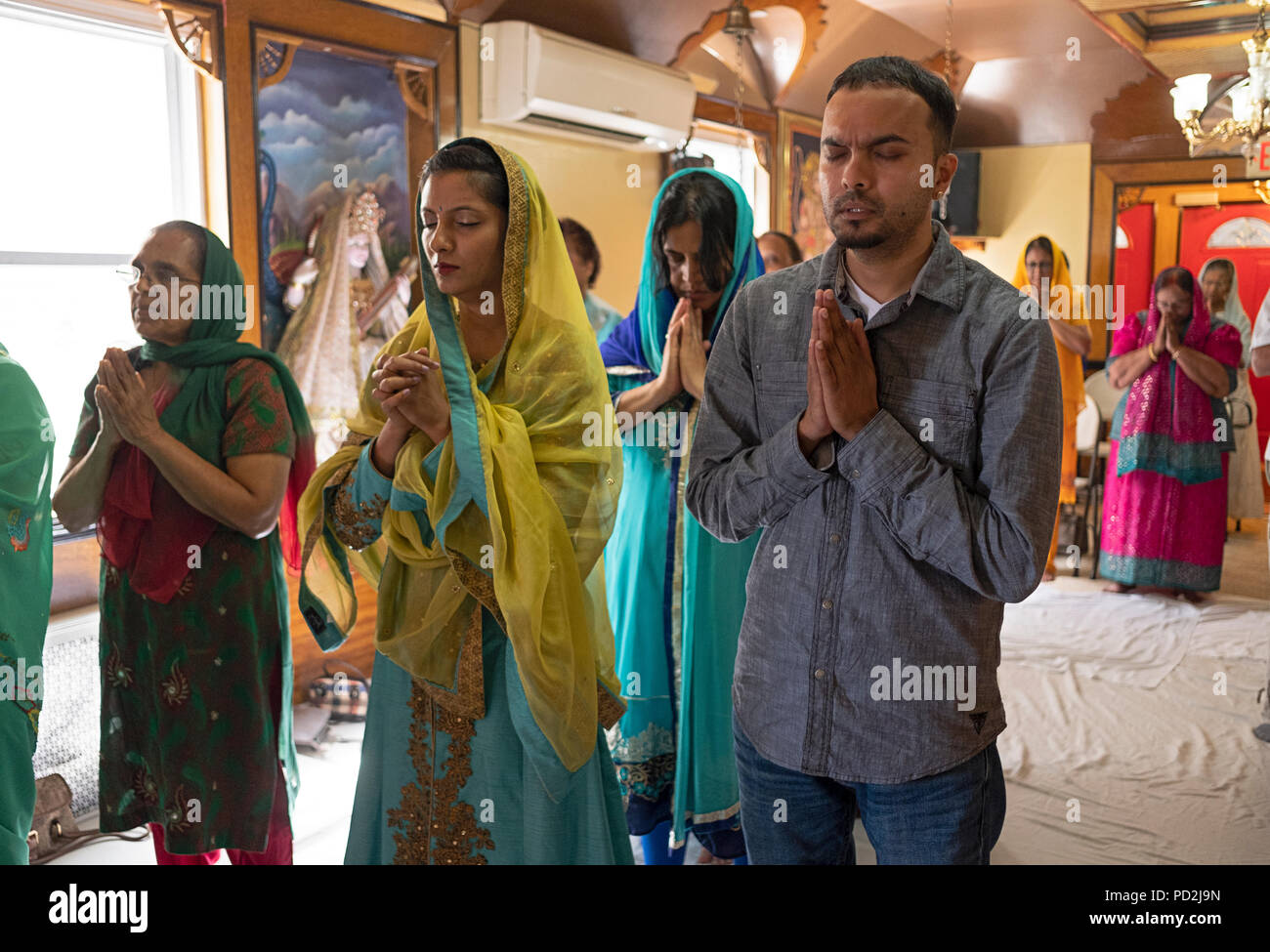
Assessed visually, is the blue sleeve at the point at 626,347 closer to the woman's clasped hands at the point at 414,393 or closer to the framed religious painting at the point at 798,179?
the woman's clasped hands at the point at 414,393

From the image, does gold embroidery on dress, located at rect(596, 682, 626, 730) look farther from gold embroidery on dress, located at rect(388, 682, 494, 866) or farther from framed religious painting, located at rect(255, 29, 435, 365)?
framed religious painting, located at rect(255, 29, 435, 365)

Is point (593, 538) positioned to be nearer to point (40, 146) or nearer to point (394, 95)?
point (40, 146)

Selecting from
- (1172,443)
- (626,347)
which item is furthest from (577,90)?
(1172,443)

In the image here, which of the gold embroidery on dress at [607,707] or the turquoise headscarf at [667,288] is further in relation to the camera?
the turquoise headscarf at [667,288]

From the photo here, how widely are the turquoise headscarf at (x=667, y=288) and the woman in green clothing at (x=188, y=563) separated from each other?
0.80m

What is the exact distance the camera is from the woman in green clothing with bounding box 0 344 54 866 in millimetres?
1812

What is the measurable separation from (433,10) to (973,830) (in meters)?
3.54

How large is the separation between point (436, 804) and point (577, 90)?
136 inches

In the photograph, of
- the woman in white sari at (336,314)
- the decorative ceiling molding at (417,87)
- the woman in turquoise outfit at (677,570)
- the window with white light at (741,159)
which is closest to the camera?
the woman in turquoise outfit at (677,570)

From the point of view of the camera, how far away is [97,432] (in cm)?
201

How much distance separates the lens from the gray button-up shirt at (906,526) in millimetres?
1252

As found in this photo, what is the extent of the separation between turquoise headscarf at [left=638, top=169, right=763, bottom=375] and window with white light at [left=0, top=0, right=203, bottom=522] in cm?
141

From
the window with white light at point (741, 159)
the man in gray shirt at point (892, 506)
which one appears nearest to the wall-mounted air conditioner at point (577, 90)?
the window with white light at point (741, 159)

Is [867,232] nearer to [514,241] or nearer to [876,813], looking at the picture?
[514,241]
